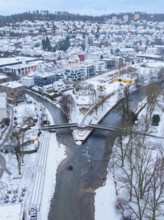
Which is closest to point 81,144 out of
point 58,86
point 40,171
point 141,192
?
point 40,171

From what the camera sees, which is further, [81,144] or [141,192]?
[81,144]

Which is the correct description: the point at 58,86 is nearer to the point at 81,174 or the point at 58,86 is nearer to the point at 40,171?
the point at 40,171

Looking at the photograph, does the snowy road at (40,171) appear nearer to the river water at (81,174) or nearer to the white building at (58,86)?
the river water at (81,174)

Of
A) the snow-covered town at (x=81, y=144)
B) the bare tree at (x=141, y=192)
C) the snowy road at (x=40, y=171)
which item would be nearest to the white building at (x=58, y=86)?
the snow-covered town at (x=81, y=144)

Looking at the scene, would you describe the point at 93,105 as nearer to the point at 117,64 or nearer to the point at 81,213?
the point at 81,213

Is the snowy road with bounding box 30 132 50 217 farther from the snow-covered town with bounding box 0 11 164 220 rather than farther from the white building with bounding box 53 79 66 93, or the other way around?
the white building with bounding box 53 79 66 93

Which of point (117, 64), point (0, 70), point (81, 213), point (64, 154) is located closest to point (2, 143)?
point (64, 154)

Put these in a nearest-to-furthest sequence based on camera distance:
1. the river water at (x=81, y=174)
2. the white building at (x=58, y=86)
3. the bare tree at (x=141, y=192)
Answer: the bare tree at (x=141, y=192) < the river water at (x=81, y=174) < the white building at (x=58, y=86)
